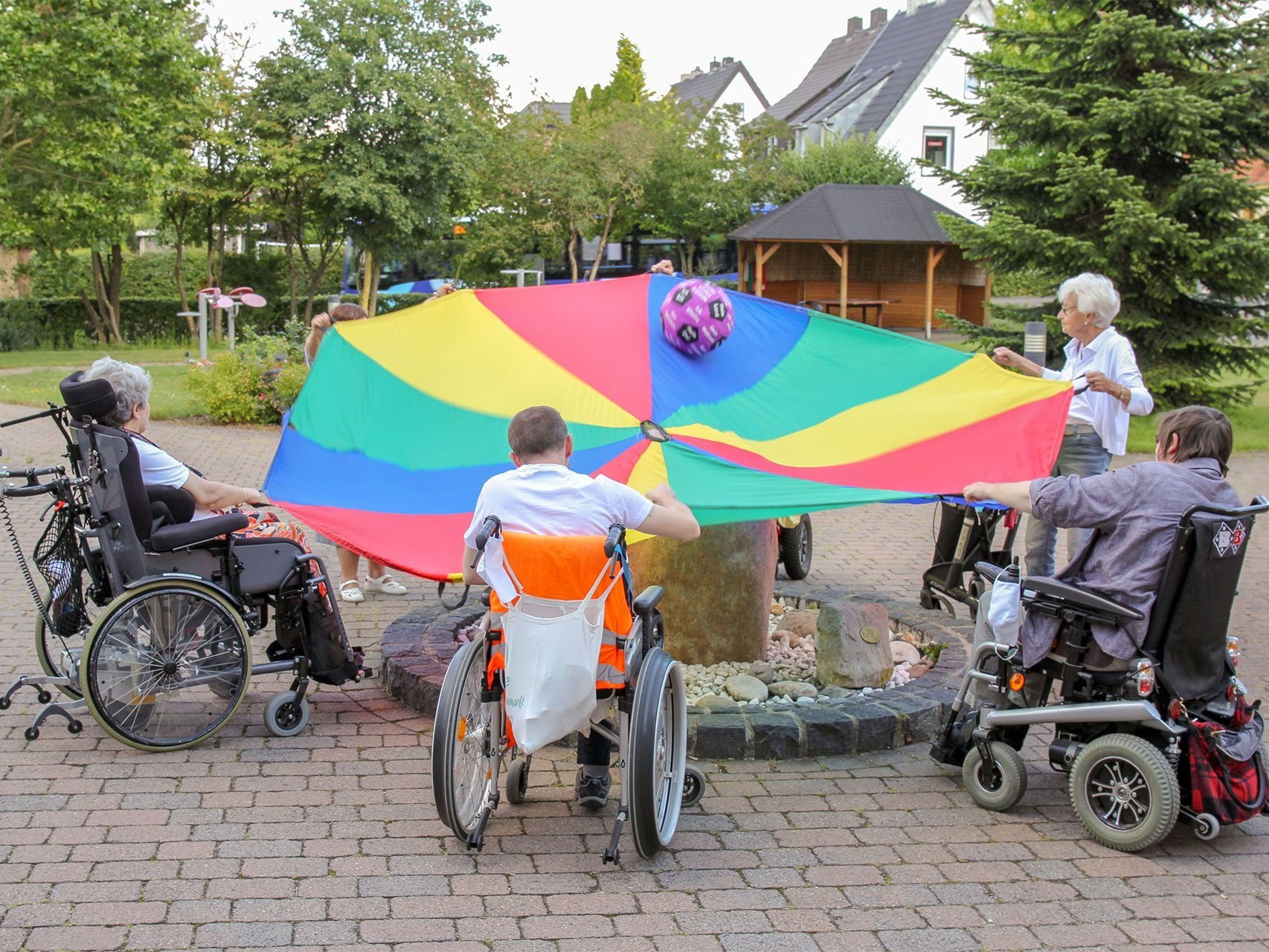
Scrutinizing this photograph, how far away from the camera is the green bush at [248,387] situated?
51.1ft

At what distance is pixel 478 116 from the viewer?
121 feet

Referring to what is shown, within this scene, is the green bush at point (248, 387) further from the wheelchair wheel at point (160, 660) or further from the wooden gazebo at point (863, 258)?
the wooden gazebo at point (863, 258)

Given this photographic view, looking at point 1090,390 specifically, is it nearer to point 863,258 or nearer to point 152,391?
point 152,391

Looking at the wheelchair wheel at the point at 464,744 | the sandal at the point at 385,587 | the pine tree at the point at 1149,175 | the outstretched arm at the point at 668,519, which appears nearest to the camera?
the wheelchair wheel at the point at 464,744

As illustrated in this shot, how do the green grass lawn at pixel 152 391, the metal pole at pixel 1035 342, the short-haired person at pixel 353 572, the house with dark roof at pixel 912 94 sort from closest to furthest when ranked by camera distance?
the short-haired person at pixel 353 572 → the metal pole at pixel 1035 342 → the green grass lawn at pixel 152 391 → the house with dark roof at pixel 912 94

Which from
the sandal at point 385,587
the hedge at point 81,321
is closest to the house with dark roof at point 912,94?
the hedge at point 81,321

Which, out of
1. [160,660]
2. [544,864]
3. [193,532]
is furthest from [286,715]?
[544,864]

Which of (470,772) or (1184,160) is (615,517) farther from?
(1184,160)

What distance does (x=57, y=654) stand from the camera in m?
5.84

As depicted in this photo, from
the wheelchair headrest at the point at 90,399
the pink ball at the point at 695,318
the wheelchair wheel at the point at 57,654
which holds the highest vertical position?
the pink ball at the point at 695,318

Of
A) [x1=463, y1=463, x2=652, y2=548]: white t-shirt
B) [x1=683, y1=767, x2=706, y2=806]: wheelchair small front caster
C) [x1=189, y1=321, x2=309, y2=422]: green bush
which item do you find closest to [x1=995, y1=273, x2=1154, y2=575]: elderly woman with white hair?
[x1=683, y1=767, x2=706, y2=806]: wheelchair small front caster

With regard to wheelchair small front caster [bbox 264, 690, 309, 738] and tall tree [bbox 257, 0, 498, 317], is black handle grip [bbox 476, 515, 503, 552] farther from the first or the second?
tall tree [bbox 257, 0, 498, 317]

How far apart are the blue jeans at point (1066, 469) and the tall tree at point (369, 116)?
2460 centimetres

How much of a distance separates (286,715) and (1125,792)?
333cm
